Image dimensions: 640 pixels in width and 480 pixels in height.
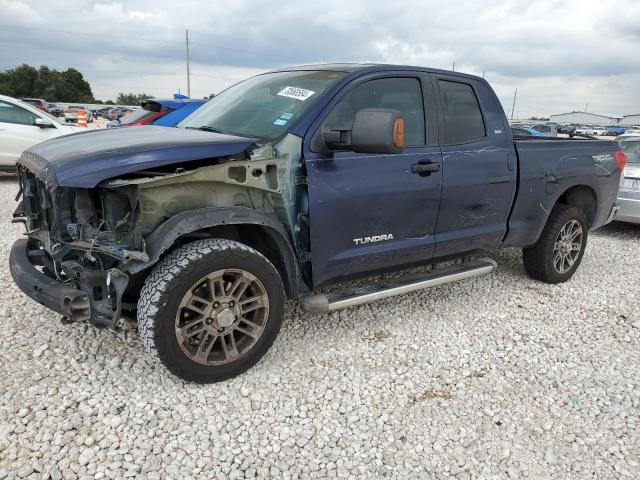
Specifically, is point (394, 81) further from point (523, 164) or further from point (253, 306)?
point (253, 306)

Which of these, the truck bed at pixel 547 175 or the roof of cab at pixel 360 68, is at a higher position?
the roof of cab at pixel 360 68

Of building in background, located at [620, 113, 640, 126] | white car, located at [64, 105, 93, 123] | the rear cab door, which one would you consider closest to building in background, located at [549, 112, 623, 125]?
building in background, located at [620, 113, 640, 126]

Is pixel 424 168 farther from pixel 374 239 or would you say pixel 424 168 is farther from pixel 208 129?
pixel 208 129

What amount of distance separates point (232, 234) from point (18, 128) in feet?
27.0

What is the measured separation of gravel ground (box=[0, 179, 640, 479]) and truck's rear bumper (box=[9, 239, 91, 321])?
495mm

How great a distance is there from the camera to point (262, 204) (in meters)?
3.13

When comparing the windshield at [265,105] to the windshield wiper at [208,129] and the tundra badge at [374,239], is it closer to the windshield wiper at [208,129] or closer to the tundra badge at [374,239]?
the windshield wiper at [208,129]

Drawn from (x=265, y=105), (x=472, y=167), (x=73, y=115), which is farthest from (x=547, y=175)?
(x=73, y=115)

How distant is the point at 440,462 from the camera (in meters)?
2.51

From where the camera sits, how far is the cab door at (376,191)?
3.22m

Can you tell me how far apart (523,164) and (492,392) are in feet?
6.84

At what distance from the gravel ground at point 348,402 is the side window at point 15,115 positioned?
21.8ft

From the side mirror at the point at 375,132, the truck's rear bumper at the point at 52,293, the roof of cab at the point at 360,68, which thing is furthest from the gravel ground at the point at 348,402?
the roof of cab at the point at 360,68

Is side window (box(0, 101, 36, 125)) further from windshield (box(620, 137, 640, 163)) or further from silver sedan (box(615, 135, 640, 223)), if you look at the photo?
windshield (box(620, 137, 640, 163))
